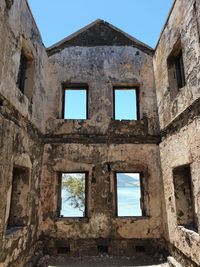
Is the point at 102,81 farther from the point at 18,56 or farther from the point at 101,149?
the point at 18,56

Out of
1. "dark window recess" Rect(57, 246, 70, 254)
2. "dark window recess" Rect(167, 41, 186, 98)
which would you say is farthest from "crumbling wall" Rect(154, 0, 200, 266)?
"dark window recess" Rect(57, 246, 70, 254)

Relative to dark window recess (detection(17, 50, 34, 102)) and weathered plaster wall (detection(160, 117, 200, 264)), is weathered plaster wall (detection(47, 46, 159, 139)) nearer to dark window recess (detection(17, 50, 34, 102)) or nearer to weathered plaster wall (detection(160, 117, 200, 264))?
weathered plaster wall (detection(160, 117, 200, 264))

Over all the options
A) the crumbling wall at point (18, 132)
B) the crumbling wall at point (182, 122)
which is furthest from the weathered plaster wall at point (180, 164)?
the crumbling wall at point (18, 132)

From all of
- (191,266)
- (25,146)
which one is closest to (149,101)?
(25,146)

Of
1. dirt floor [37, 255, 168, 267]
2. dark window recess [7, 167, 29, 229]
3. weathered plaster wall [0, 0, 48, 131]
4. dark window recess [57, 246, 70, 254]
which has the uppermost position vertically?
weathered plaster wall [0, 0, 48, 131]

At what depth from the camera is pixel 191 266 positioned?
14.3 ft

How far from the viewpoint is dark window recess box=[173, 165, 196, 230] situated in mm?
5090

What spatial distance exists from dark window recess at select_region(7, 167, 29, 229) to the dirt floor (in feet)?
4.08

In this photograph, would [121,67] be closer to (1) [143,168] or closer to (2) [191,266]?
(1) [143,168]

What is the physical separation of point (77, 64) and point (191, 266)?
6.24m

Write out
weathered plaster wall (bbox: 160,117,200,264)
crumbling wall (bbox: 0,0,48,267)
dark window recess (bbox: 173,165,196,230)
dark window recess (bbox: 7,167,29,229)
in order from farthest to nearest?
dark window recess (bbox: 173,165,196,230) < dark window recess (bbox: 7,167,29,229) < weathered plaster wall (bbox: 160,117,200,264) < crumbling wall (bbox: 0,0,48,267)

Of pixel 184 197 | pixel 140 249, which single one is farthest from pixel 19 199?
pixel 184 197

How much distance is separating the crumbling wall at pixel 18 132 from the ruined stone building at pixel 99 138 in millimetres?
22

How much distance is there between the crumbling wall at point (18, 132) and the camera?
13.1ft
